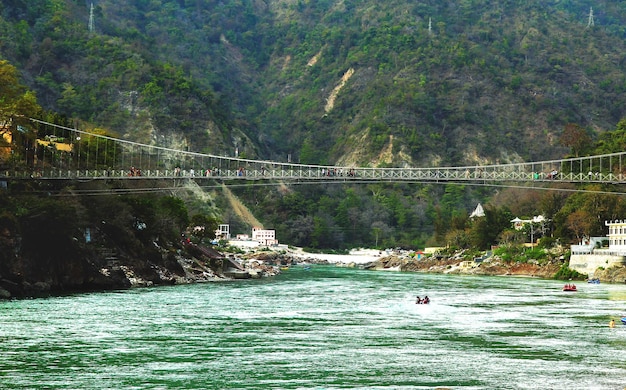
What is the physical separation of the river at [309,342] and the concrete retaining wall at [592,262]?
19.2 metres

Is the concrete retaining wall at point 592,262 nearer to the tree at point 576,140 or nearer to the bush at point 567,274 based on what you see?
the bush at point 567,274

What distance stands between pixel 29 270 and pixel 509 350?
33231mm

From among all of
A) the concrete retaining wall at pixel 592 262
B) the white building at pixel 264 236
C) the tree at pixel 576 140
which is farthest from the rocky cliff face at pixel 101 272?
the white building at pixel 264 236

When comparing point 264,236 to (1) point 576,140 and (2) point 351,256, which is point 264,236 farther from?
(1) point 576,140

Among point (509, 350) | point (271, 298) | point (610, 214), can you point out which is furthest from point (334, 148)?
point (509, 350)

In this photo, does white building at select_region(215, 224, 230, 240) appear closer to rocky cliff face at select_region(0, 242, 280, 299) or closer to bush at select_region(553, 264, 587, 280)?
rocky cliff face at select_region(0, 242, 280, 299)

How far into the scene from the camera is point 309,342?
4069 cm

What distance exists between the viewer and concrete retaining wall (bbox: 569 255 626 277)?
271 feet

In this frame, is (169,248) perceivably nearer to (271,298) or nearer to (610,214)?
(271,298)

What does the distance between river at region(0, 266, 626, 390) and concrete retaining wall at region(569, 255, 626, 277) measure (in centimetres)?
1923

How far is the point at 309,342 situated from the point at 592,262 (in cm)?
5076

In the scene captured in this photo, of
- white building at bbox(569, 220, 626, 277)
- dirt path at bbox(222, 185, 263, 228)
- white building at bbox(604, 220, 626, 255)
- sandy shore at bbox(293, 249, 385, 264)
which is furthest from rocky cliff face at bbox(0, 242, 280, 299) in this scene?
dirt path at bbox(222, 185, 263, 228)

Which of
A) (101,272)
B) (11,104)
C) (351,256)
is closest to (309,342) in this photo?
(101,272)

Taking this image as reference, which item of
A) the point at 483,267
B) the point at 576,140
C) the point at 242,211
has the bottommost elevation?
the point at 483,267
